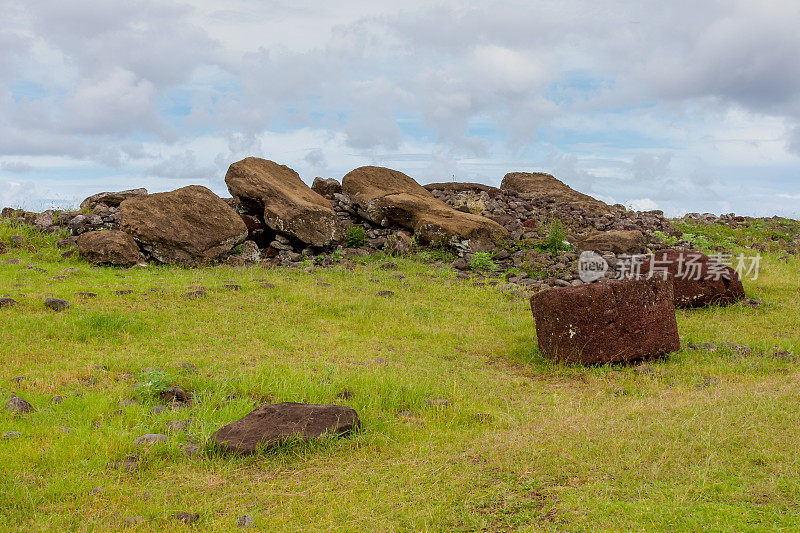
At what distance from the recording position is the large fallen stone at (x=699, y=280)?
16.3 meters

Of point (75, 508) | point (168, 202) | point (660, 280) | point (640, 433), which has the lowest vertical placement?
point (75, 508)

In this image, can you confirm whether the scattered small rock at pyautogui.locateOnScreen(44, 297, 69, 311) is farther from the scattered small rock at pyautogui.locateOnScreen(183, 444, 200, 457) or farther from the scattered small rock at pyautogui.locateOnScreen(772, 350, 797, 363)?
the scattered small rock at pyautogui.locateOnScreen(772, 350, 797, 363)

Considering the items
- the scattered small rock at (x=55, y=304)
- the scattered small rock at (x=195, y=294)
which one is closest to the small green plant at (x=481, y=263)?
the scattered small rock at (x=195, y=294)

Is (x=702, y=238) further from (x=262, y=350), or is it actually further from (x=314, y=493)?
(x=314, y=493)

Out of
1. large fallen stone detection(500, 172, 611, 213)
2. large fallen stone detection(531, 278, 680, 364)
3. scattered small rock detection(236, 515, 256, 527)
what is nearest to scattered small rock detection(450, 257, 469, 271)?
large fallen stone detection(531, 278, 680, 364)

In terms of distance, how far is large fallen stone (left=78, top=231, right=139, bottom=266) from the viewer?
1897cm

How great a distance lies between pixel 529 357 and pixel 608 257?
9.88 m

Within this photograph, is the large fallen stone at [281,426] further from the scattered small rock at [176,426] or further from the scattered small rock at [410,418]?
the scattered small rock at [410,418]

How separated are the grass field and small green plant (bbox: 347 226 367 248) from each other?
6658mm

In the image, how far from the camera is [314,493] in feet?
21.2

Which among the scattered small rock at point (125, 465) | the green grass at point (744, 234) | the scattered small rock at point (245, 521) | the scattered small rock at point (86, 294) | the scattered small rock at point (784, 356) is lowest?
the scattered small rock at point (245, 521)

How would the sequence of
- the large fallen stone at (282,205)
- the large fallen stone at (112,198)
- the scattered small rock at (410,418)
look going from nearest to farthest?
the scattered small rock at (410,418) < the large fallen stone at (282,205) < the large fallen stone at (112,198)

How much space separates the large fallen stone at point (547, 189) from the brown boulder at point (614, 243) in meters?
6.12

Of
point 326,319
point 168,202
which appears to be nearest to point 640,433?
point 326,319
